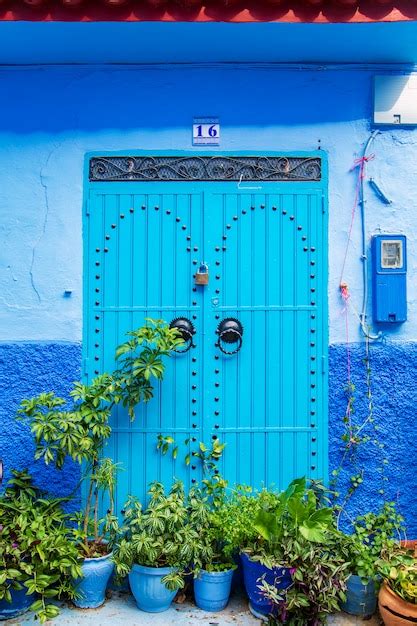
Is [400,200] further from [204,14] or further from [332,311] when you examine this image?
[204,14]

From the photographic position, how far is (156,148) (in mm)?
4227

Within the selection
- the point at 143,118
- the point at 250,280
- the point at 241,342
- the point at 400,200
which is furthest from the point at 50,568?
the point at 400,200

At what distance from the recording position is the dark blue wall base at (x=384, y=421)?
13.8ft

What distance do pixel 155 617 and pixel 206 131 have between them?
9.99 feet

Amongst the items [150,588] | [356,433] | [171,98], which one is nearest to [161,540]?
[150,588]

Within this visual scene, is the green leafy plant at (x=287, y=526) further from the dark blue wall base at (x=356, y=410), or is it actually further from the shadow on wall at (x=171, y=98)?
the shadow on wall at (x=171, y=98)

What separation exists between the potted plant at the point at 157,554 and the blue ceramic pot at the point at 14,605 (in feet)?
1.85

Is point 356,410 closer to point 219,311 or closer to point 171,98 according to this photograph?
point 219,311

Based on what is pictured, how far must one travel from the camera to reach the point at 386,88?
4223 millimetres

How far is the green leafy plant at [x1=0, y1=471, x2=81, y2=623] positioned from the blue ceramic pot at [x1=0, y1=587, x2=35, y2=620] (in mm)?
49

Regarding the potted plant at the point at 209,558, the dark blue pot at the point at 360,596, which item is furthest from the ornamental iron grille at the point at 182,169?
the dark blue pot at the point at 360,596

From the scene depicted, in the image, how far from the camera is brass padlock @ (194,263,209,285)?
13.6ft

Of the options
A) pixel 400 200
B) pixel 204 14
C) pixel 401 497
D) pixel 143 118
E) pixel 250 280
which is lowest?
pixel 401 497

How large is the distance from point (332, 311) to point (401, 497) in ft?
4.30
